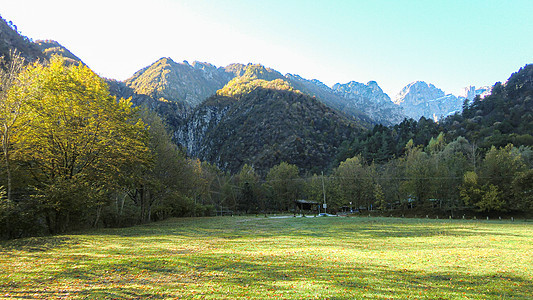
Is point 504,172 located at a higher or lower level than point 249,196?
higher

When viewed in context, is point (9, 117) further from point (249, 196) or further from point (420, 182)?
point (420, 182)

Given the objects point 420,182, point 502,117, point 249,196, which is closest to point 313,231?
point 420,182

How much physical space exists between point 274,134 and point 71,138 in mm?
133528

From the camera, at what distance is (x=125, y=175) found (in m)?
25.8

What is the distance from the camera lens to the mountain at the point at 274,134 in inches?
5399

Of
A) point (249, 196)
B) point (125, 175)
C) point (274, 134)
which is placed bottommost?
point (249, 196)

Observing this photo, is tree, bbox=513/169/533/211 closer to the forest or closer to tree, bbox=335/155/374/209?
the forest

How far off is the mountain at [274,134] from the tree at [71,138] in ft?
354

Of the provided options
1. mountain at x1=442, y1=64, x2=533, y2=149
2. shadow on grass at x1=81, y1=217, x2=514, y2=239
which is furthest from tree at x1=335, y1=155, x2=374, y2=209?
mountain at x1=442, y1=64, x2=533, y2=149

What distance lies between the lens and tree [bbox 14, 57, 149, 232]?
60.6 ft

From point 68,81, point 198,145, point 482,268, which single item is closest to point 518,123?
point 482,268

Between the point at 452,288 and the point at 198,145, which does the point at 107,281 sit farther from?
the point at 198,145

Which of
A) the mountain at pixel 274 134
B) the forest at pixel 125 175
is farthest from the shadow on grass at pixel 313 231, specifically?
the mountain at pixel 274 134

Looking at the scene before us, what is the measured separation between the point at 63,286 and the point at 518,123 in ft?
457
